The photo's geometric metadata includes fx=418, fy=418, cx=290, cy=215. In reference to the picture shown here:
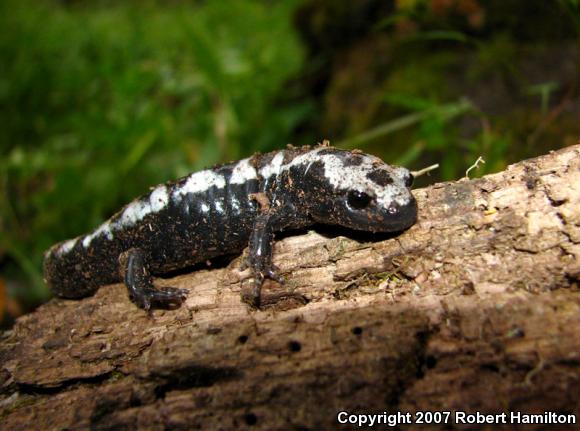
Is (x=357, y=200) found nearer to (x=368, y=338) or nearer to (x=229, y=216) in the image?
(x=368, y=338)

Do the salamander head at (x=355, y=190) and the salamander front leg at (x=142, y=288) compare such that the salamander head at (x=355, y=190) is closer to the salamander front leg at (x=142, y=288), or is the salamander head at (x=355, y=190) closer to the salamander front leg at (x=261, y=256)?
the salamander front leg at (x=261, y=256)

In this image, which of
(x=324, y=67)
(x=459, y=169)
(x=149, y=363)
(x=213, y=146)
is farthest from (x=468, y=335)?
(x=324, y=67)

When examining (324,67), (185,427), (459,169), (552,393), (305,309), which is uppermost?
(324,67)

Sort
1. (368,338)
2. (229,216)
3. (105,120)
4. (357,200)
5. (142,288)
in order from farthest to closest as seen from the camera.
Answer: (105,120) → (229,216) → (142,288) → (357,200) → (368,338)

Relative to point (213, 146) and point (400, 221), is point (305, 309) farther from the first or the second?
point (213, 146)

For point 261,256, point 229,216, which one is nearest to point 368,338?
point 261,256

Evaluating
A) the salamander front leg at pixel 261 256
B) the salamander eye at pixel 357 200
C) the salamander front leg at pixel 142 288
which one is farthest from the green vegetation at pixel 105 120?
the salamander eye at pixel 357 200
